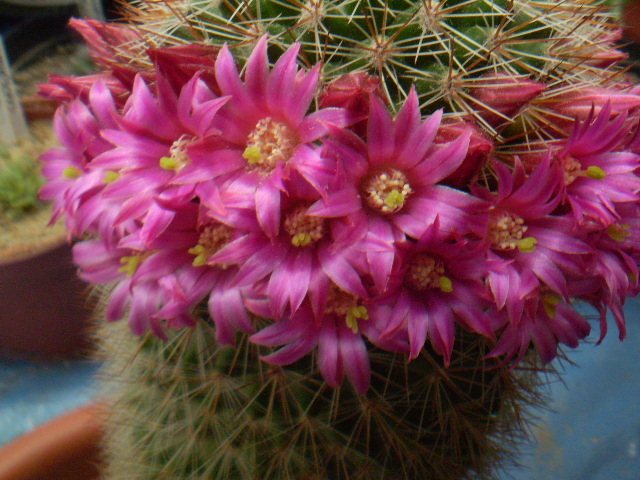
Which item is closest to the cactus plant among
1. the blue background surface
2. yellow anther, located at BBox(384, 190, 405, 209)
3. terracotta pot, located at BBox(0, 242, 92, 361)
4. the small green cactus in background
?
yellow anther, located at BBox(384, 190, 405, 209)

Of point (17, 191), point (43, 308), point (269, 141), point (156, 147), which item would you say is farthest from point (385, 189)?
point (17, 191)

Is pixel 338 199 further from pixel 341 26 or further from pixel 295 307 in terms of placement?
pixel 341 26

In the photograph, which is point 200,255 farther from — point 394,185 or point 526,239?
point 526,239

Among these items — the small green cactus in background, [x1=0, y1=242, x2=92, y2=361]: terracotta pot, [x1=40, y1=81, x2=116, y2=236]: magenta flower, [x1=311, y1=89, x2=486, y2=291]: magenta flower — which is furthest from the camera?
the small green cactus in background

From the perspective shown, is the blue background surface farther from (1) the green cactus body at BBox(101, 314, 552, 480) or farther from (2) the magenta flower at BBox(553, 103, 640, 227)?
(2) the magenta flower at BBox(553, 103, 640, 227)

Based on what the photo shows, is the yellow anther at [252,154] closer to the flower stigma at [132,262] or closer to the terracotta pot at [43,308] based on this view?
the flower stigma at [132,262]

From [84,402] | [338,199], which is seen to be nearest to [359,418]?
[338,199]
